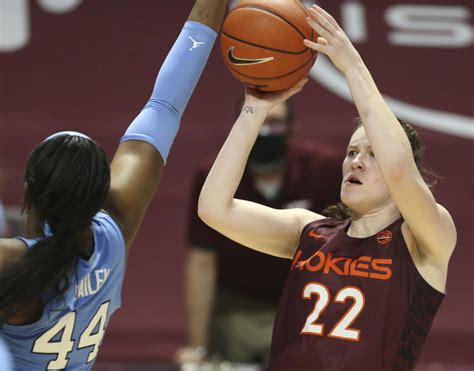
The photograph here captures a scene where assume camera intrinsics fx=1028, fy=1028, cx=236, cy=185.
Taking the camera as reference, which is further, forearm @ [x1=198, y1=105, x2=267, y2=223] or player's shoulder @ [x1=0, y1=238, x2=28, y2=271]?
forearm @ [x1=198, y1=105, x2=267, y2=223]

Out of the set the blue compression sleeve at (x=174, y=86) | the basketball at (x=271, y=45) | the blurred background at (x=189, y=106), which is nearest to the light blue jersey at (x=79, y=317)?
the blue compression sleeve at (x=174, y=86)

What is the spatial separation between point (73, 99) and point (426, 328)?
464 centimetres

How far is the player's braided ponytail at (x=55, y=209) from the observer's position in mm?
2637

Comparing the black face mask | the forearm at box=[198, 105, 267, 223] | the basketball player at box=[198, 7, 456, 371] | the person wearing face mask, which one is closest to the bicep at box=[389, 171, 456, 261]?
the basketball player at box=[198, 7, 456, 371]

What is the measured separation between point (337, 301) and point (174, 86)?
84 cm

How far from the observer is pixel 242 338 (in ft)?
17.3

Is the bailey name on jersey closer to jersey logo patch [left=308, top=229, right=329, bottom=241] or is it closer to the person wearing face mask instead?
jersey logo patch [left=308, top=229, right=329, bottom=241]

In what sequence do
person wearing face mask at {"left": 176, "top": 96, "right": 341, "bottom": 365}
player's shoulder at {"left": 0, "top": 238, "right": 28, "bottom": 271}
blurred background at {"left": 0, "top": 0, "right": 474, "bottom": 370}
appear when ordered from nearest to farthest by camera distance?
player's shoulder at {"left": 0, "top": 238, "right": 28, "bottom": 271} < person wearing face mask at {"left": 176, "top": 96, "right": 341, "bottom": 365} < blurred background at {"left": 0, "top": 0, "right": 474, "bottom": 370}

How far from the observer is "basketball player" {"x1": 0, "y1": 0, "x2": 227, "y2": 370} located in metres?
2.67

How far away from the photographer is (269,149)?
5.23 m

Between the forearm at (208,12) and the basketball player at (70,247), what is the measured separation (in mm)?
454

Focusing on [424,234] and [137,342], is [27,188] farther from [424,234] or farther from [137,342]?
[137,342]

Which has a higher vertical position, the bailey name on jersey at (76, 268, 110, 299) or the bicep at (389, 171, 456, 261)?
the bicep at (389, 171, 456, 261)

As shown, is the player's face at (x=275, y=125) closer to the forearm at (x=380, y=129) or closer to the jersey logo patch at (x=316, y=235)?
the jersey logo patch at (x=316, y=235)
